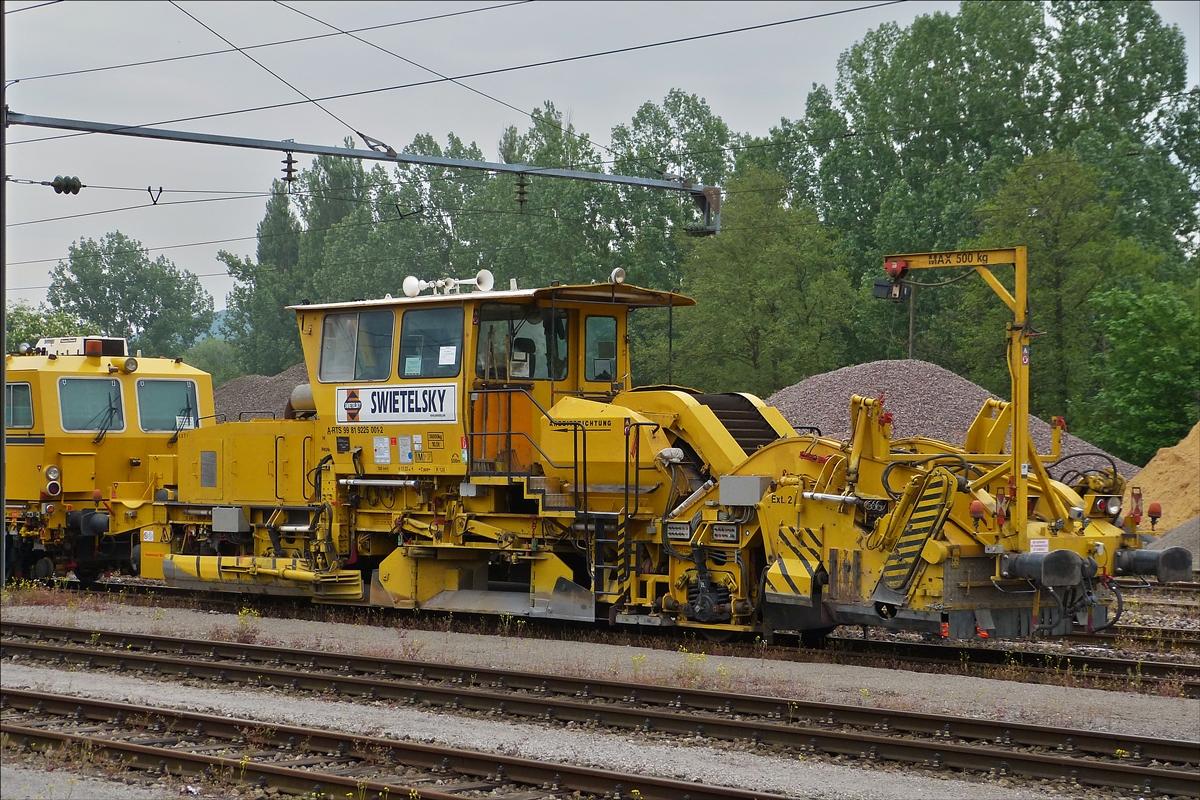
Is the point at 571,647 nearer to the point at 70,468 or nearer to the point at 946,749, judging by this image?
the point at 946,749

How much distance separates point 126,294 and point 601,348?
62659mm

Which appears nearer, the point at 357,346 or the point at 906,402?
the point at 357,346

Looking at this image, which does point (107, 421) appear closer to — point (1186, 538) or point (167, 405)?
point (167, 405)

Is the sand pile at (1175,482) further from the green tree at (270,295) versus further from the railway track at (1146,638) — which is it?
the green tree at (270,295)

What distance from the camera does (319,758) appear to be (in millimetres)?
7969

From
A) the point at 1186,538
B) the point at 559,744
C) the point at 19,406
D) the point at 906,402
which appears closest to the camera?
the point at 559,744

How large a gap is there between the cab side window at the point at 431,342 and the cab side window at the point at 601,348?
1.52 meters

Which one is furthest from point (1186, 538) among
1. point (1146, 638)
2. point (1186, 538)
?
point (1146, 638)

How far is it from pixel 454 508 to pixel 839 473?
4553mm

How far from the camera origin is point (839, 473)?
34.9 feet

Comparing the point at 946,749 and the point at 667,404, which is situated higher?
the point at 667,404

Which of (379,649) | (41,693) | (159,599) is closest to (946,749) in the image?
(379,649)

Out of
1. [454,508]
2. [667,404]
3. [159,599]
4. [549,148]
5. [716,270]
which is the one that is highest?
[549,148]

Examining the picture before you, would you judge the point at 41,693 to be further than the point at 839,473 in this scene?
No
